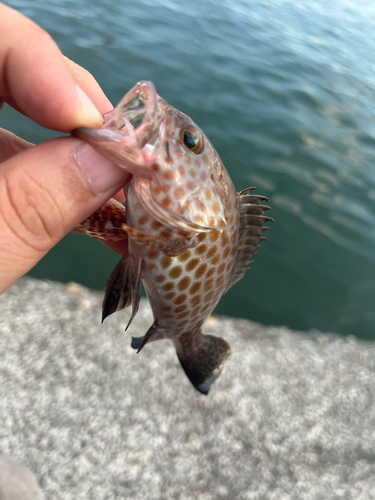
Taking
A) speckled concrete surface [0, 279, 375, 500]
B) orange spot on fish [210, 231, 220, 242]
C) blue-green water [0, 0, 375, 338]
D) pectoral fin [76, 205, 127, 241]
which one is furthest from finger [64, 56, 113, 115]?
blue-green water [0, 0, 375, 338]

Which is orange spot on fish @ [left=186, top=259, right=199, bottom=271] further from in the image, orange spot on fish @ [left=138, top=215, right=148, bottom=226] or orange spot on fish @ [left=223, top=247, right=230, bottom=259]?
orange spot on fish @ [left=138, top=215, right=148, bottom=226]

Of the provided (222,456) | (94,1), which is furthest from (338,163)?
(94,1)

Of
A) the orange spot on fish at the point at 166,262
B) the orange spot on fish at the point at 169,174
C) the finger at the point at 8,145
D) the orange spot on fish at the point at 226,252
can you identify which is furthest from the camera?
the finger at the point at 8,145

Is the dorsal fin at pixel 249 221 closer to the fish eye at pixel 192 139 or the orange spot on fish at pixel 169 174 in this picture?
the fish eye at pixel 192 139

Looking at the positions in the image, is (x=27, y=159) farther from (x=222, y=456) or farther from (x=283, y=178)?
(x=283, y=178)

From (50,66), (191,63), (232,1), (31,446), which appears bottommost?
(31,446)

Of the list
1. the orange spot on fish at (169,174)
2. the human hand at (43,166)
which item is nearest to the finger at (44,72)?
the human hand at (43,166)

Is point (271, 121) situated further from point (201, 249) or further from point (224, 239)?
point (201, 249)
